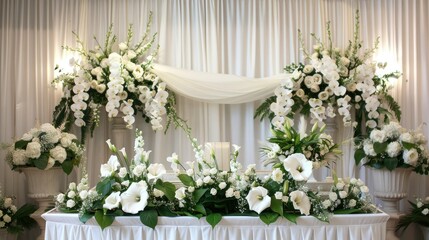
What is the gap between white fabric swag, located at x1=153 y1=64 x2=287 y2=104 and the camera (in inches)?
210

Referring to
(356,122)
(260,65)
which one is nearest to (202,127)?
(260,65)

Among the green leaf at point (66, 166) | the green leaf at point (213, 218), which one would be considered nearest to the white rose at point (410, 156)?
the green leaf at point (213, 218)

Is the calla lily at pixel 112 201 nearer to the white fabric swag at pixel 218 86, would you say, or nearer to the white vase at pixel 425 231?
the white fabric swag at pixel 218 86

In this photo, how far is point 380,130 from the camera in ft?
16.5

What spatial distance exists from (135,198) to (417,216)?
3.29m

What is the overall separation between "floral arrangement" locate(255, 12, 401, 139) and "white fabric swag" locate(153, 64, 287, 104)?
169mm

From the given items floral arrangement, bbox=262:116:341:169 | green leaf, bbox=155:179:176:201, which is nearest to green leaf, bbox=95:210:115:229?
green leaf, bbox=155:179:176:201

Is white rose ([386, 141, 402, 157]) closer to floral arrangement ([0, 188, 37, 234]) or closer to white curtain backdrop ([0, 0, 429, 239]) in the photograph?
white curtain backdrop ([0, 0, 429, 239])

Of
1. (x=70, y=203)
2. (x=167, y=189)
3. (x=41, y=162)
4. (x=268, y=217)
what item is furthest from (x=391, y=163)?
(x=41, y=162)

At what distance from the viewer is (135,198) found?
10.2 feet

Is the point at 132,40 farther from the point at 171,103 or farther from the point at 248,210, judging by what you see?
the point at 248,210

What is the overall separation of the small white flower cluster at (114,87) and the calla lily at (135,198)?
87.5 inches

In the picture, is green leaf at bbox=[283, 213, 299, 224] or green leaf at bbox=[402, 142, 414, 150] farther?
green leaf at bbox=[402, 142, 414, 150]

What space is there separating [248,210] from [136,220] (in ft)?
2.36
